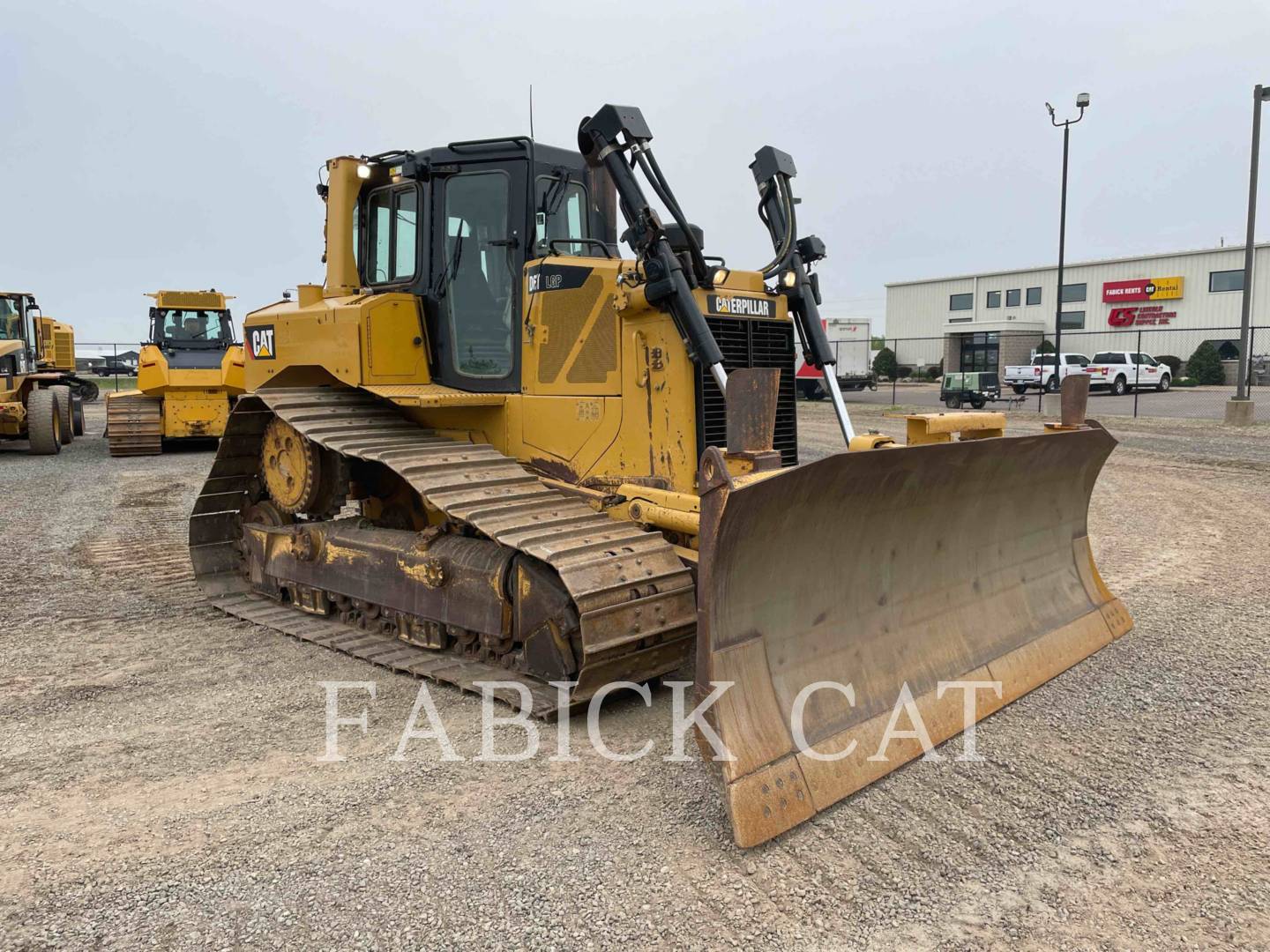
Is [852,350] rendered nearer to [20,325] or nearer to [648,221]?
[20,325]

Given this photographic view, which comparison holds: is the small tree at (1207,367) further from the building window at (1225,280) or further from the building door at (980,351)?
the building door at (980,351)

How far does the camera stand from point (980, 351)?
141 ft

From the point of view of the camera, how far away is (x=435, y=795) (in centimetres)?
364

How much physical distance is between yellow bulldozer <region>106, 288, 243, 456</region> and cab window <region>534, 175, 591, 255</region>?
1133cm

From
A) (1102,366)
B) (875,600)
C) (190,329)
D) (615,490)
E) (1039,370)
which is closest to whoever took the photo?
(875,600)

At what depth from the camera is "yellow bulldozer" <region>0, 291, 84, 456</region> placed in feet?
52.9

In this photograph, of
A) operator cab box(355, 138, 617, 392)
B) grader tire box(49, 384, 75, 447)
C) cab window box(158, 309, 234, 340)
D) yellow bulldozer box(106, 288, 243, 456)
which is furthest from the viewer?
cab window box(158, 309, 234, 340)

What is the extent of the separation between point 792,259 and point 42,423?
14881 millimetres

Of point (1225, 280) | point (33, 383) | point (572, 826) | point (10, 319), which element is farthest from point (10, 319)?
point (1225, 280)

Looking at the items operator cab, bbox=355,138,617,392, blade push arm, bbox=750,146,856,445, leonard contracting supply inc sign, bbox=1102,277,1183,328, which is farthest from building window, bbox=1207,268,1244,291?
operator cab, bbox=355,138,617,392

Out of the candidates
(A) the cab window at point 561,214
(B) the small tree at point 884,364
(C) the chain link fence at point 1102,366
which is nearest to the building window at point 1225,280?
(C) the chain link fence at point 1102,366

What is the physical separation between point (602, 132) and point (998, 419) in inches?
115

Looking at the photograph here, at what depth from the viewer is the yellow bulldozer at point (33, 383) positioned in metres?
16.1

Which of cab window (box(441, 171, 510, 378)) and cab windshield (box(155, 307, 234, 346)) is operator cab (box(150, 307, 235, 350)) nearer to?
cab windshield (box(155, 307, 234, 346))
